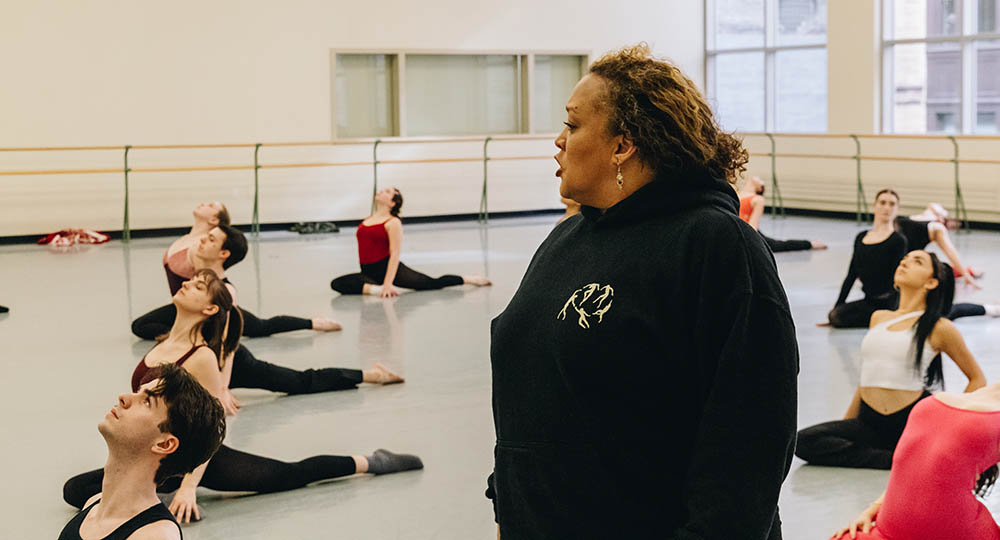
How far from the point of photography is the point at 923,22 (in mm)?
14984

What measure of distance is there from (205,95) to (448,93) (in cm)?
351

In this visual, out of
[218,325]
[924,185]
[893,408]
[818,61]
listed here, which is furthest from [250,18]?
[893,408]

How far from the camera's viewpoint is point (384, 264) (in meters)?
10.1

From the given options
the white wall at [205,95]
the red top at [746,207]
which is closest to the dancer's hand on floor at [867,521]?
the red top at [746,207]

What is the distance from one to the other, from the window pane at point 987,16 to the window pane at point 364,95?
7.61 metres

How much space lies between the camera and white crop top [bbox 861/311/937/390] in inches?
193

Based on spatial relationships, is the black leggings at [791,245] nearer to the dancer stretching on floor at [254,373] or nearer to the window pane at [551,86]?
the window pane at [551,86]

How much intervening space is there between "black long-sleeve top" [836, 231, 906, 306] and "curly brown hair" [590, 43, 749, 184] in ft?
21.4

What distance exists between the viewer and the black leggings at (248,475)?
4.53m

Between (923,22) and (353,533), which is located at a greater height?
(923,22)

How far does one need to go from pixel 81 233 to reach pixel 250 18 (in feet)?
11.5

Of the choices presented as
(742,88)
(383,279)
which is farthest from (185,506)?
(742,88)

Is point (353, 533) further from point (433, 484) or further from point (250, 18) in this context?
point (250, 18)

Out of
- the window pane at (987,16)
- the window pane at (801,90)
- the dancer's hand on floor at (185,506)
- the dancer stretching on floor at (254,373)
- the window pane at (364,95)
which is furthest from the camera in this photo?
the window pane at (801,90)
